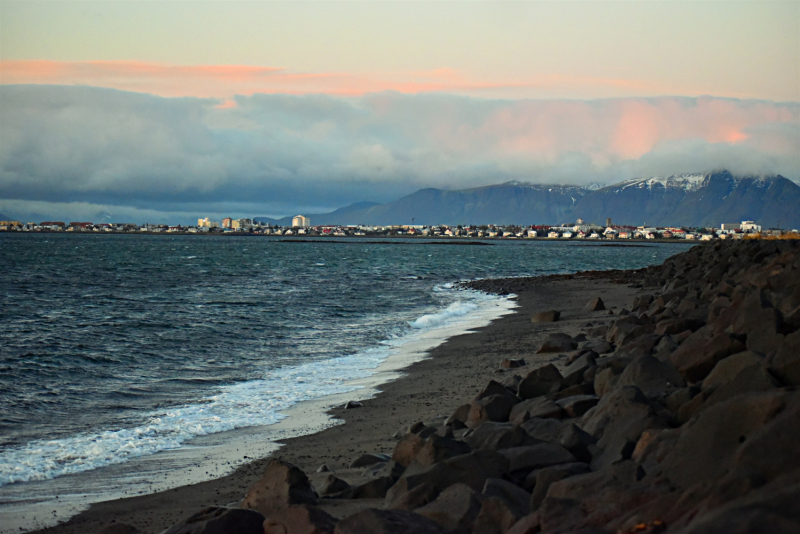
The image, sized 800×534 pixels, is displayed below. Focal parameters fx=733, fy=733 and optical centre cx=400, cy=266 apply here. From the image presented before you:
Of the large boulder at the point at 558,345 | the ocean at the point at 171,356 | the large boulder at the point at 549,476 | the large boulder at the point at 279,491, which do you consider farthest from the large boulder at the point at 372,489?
the large boulder at the point at 558,345

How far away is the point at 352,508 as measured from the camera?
654cm

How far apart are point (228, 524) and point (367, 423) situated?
5773 mm

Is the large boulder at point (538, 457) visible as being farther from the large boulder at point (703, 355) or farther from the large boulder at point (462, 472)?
the large boulder at point (703, 355)

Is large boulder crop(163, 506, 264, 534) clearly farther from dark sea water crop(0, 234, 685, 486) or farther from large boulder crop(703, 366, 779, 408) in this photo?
dark sea water crop(0, 234, 685, 486)

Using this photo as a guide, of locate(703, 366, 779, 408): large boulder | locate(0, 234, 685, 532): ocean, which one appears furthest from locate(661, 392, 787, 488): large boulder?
locate(0, 234, 685, 532): ocean

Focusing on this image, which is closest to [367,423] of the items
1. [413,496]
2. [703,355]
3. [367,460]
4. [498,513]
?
[367,460]

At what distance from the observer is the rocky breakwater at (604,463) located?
4.20 metres

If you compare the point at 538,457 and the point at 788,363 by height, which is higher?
the point at 788,363

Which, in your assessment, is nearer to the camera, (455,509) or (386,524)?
(386,524)

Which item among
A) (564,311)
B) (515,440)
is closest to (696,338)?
(515,440)

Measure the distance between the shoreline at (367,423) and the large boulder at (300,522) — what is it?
825 mm

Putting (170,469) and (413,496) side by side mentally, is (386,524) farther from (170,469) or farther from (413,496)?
(170,469)

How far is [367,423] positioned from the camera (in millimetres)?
11273

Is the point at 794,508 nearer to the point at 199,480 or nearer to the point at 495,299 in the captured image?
the point at 199,480
